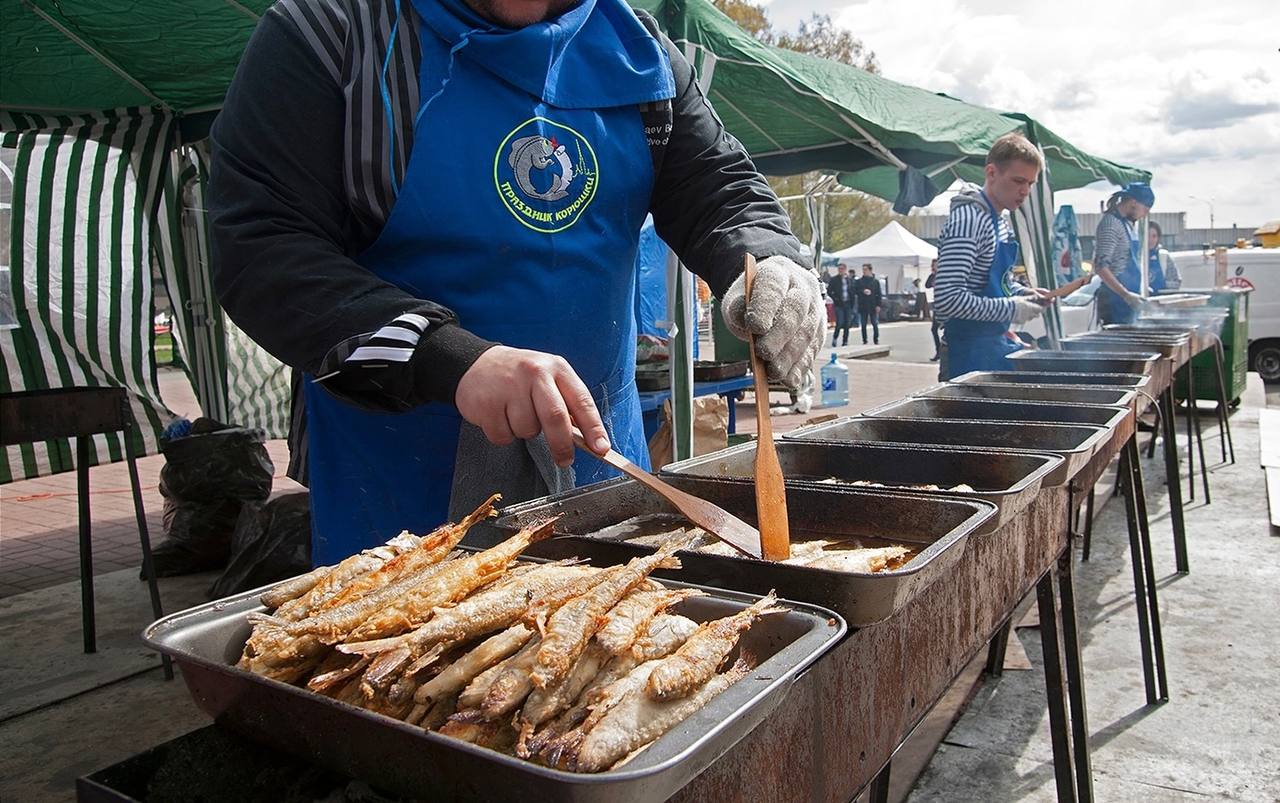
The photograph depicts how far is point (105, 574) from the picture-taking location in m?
5.64

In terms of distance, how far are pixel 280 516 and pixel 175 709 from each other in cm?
124

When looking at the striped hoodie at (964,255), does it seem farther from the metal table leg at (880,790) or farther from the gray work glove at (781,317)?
the gray work glove at (781,317)

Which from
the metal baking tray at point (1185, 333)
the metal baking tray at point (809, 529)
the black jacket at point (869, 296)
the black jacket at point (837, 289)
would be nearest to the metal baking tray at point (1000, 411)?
the metal baking tray at point (809, 529)

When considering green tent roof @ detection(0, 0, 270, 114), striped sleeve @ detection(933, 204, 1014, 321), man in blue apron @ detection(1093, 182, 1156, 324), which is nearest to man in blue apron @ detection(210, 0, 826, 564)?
green tent roof @ detection(0, 0, 270, 114)

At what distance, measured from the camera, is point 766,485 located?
1599 millimetres

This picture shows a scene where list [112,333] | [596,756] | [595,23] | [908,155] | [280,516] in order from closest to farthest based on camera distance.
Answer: [596,756]
[595,23]
[280,516]
[112,333]
[908,155]

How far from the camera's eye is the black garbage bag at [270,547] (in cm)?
477

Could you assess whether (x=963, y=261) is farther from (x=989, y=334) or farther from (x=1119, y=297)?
(x=1119, y=297)

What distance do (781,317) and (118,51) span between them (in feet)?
15.5

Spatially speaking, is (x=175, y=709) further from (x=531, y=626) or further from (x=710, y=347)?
(x=710, y=347)

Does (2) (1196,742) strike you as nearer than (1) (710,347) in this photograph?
Yes

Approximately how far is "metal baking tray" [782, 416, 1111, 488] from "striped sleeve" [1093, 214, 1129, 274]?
7568 millimetres

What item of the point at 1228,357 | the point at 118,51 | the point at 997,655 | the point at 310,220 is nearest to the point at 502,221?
the point at 310,220

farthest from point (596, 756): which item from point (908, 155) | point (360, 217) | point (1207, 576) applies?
point (908, 155)
